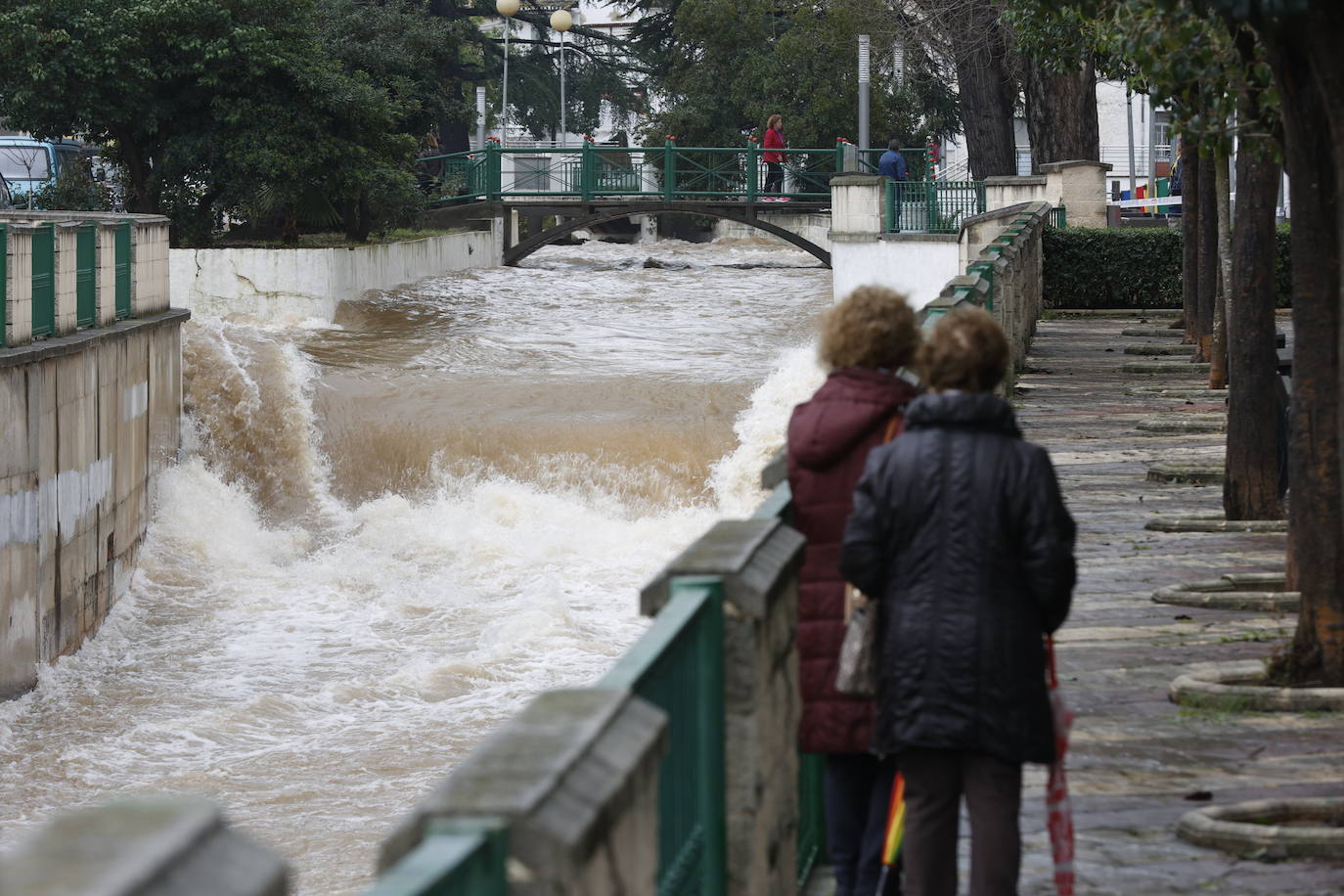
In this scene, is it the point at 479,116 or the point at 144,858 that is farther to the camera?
the point at 479,116

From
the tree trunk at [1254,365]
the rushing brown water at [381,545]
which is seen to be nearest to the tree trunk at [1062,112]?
the rushing brown water at [381,545]

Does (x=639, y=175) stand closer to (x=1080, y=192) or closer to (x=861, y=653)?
(x=1080, y=192)

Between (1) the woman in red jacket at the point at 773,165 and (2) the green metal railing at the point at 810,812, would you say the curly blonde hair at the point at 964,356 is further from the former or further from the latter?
(1) the woman in red jacket at the point at 773,165

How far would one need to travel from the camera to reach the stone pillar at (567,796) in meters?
2.76

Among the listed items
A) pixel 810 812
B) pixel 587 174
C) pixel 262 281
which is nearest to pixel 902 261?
pixel 587 174

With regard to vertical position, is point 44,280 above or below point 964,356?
above

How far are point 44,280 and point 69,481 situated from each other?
6.24ft

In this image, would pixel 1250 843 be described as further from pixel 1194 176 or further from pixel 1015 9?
pixel 1194 176

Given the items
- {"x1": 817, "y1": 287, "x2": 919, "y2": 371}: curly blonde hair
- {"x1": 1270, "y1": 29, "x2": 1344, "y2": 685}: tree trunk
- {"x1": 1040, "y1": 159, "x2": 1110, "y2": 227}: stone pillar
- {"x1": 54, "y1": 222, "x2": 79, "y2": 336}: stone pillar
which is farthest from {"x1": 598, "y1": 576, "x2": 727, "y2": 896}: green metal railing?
{"x1": 1040, "y1": 159, "x2": 1110, "y2": 227}: stone pillar

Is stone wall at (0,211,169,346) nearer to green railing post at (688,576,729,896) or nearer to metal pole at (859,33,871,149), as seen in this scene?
metal pole at (859,33,871,149)

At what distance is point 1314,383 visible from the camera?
893cm

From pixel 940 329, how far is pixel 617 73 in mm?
54595

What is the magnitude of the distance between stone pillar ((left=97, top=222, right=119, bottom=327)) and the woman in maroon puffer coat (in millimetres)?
15824

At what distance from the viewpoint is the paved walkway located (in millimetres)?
6172
